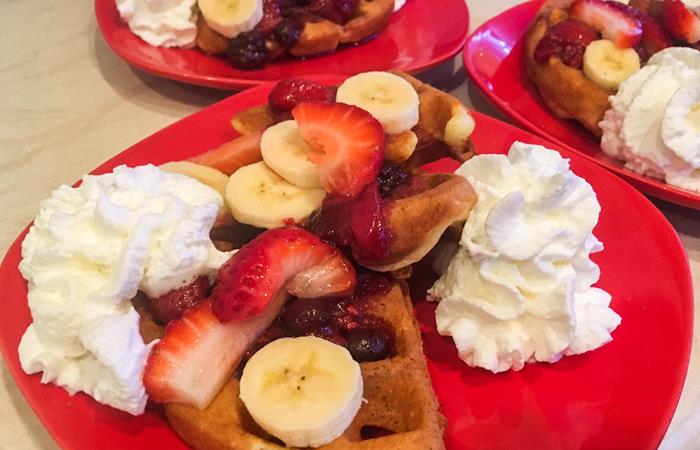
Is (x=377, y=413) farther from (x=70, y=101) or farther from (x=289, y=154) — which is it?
(x=70, y=101)

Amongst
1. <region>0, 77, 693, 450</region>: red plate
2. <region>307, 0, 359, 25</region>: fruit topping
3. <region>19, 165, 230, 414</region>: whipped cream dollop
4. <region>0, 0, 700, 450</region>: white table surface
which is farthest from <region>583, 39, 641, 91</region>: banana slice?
<region>19, 165, 230, 414</region>: whipped cream dollop

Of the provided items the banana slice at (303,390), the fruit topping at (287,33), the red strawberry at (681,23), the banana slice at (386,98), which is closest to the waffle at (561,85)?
the red strawberry at (681,23)

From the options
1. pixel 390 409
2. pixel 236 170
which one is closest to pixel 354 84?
pixel 236 170

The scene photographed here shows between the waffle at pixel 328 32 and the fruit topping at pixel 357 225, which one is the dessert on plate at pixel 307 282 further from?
the waffle at pixel 328 32

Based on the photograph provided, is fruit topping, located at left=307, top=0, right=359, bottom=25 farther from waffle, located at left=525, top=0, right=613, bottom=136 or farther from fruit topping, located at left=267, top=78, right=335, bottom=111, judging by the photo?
fruit topping, located at left=267, top=78, right=335, bottom=111

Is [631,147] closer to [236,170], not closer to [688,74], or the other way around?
[688,74]

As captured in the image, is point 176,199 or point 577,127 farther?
point 577,127
